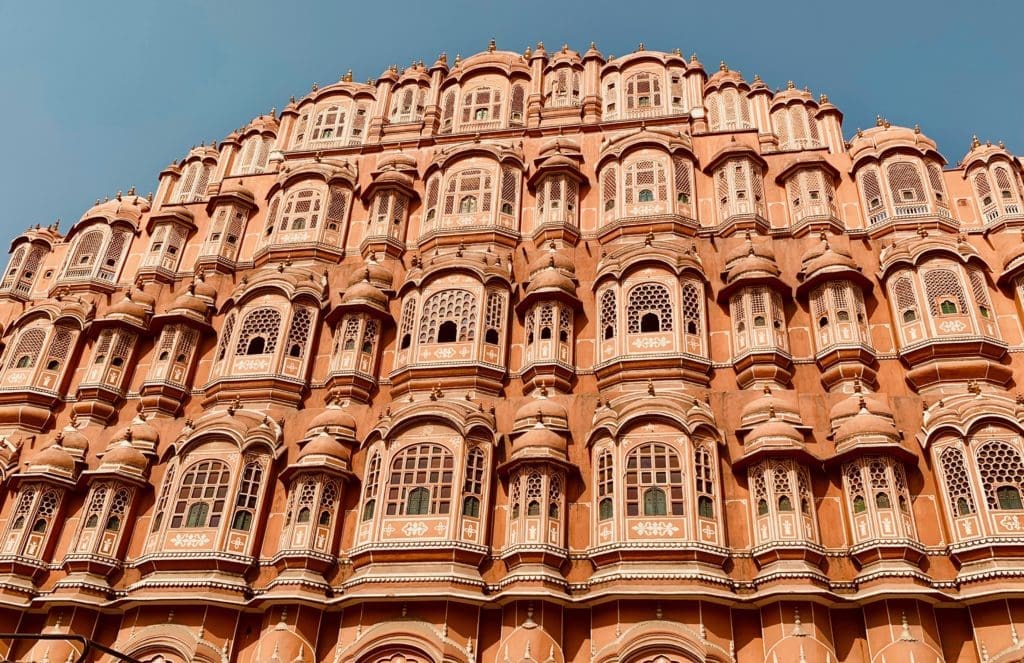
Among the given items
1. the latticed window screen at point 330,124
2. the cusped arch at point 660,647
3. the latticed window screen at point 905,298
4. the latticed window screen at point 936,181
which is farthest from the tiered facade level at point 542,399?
the latticed window screen at point 330,124

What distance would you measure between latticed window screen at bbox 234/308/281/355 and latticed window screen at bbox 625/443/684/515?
11.2m

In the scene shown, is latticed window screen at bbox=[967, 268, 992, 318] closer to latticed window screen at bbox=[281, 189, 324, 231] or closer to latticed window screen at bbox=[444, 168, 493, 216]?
latticed window screen at bbox=[444, 168, 493, 216]

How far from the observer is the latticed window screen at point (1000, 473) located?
762 inches

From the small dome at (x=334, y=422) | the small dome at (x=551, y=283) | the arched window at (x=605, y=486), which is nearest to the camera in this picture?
the arched window at (x=605, y=486)

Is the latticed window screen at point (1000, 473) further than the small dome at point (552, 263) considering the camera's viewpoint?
No

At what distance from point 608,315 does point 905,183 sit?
10.7m

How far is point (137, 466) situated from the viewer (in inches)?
920

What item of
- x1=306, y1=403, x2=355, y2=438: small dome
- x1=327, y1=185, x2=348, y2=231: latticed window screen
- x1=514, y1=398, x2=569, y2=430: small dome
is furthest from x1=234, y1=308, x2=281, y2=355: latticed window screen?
x1=514, y1=398, x2=569, y2=430: small dome

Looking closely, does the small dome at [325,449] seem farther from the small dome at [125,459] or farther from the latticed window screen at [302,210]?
the latticed window screen at [302,210]

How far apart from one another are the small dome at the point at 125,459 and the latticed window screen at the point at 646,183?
16133 mm

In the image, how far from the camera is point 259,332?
2631 cm

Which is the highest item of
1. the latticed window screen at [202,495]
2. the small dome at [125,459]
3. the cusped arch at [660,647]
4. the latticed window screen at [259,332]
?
the latticed window screen at [259,332]

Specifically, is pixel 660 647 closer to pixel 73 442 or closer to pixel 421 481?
pixel 421 481

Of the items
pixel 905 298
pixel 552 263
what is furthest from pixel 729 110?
pixel 905 298
